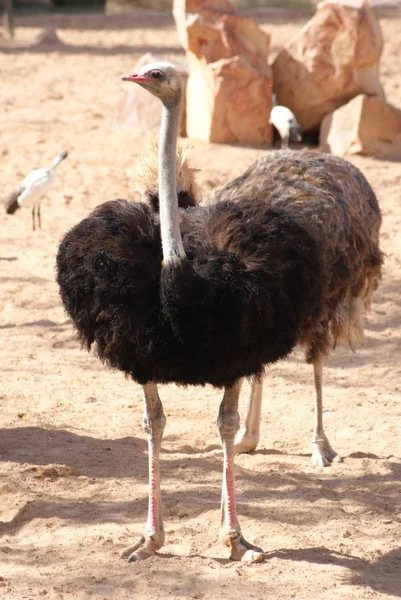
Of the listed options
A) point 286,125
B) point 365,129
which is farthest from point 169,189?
point 365,129

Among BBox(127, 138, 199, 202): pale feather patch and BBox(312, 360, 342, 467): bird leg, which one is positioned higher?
BBox(127, 138, 199, 202): pale feather patch

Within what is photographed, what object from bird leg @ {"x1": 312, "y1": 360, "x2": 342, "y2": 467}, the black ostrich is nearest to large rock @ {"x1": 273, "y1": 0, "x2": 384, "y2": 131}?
bird leg @ {"x1": 312, "y1": 360, "x2": 342, "y2": 467}

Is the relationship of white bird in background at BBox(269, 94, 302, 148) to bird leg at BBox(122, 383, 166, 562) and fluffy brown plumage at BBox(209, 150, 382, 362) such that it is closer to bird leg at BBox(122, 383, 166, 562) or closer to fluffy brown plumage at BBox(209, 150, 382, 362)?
fluffy brown plumage at BBox(209, 150, 382, 362)

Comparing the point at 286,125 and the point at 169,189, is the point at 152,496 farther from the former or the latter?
the point at 286,125

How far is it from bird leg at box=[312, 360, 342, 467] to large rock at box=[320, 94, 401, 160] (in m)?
5.44

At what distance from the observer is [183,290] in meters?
3.81

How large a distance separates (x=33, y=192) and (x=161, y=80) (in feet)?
16.0

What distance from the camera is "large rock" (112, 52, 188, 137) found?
11156mm

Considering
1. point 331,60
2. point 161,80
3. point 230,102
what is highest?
point 161,80

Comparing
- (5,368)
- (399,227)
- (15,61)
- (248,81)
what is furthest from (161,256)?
(15,61)

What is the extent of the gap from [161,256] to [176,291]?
11.9 inches

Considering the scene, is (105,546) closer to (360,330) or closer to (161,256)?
(161,256)

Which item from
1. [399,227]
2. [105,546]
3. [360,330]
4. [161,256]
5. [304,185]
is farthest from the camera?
[399,227]

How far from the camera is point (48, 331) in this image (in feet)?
23.2
